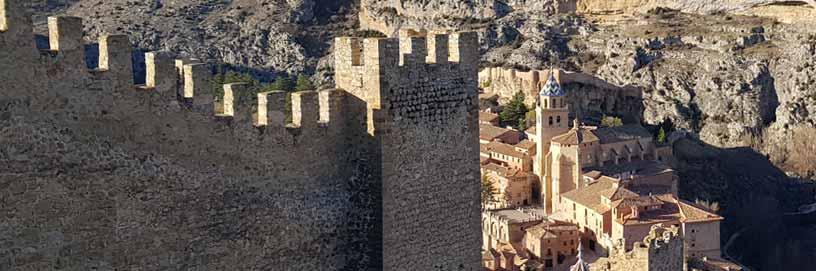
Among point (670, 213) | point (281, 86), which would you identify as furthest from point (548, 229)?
point (281, 86)

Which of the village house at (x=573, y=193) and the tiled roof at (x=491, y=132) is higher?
the tiled roof at (x=491, y=132)

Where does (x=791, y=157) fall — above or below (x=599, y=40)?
below

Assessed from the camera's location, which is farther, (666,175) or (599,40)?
(599,40)

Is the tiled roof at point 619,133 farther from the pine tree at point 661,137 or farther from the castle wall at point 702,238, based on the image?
the castle wall at point 702,238

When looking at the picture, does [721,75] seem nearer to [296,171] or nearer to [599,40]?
[599,40]

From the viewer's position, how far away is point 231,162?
908cm

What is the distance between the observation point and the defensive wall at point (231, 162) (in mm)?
8109

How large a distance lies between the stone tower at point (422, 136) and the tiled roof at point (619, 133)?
34036 mm

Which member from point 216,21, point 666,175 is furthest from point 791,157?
point 216,21

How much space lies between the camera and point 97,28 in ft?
188

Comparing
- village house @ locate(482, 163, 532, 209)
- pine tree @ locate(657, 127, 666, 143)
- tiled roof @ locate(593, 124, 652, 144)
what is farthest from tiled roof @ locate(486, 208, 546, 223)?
pine tree @ locate(657, 127, 666, 143)

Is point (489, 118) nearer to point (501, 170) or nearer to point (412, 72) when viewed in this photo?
point (501, 170)

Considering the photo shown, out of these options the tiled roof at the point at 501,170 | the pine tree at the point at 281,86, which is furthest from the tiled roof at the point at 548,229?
the pine tree at the point at 281,86

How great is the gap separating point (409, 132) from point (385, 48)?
0.74 metres
